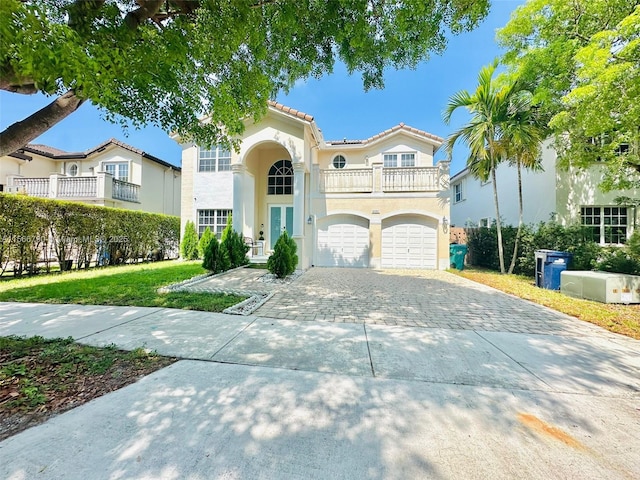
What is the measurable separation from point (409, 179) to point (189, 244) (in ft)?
39.9

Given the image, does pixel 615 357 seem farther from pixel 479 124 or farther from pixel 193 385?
pixel 479 124

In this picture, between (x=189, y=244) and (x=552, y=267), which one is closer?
(x=552, y=267)

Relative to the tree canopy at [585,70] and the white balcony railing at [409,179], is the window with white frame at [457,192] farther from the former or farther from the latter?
the tree canopy at [585,70]

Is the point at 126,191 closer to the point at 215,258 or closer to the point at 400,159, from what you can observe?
the point at 215,258

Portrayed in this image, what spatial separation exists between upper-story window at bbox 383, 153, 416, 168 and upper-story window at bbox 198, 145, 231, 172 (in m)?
9.13

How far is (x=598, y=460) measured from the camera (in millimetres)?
2062

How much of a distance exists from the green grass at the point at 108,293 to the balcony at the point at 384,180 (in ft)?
26.4

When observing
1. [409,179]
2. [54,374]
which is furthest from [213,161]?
[54,374]

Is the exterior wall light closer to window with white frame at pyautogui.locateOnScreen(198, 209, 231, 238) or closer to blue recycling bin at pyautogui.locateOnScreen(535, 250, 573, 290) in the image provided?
blue recycling bin at pyautogui.locateOnScreen(535, 250, 573, 290)

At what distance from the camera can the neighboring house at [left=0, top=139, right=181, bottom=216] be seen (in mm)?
17594

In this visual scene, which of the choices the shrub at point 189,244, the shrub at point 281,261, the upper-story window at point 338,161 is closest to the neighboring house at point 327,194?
the upper-story window at point 338,161

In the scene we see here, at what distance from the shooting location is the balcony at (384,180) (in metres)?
13.4

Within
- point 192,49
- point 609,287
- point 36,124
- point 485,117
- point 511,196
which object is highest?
point 485,117

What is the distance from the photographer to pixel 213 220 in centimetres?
1591
